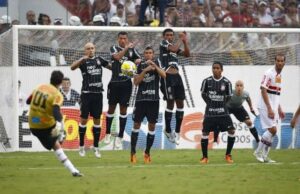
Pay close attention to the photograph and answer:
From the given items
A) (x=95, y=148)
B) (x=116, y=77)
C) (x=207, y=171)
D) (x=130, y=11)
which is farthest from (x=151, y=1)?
(x=207, y=171)

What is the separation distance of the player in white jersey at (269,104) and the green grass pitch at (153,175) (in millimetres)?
467

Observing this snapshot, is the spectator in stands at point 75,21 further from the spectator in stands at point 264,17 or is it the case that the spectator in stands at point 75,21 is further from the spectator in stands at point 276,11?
the spectator in stands at point 276,11

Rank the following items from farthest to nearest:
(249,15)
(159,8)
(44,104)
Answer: (249,15) → (159,8) → (44,104)

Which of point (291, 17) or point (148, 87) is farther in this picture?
point (291, 17)

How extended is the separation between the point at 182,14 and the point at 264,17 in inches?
127

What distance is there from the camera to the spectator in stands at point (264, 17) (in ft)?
93.8

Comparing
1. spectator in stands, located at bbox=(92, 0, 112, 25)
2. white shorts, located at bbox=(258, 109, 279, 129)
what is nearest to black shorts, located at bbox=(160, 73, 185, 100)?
white shorts, located at bbox=(258, 109, 279, 129)

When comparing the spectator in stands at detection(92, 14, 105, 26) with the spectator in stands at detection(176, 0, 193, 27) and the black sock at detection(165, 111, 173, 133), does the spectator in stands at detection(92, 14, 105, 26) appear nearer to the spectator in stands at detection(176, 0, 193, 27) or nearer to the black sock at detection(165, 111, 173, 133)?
the spectator in stands at detection(176, 0, 193, 27)

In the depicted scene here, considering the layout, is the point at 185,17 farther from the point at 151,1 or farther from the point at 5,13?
the point at 5,13

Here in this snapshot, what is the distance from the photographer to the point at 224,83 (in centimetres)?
A: 2023

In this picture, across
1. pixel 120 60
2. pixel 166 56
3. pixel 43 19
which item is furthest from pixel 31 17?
pixel 166 56

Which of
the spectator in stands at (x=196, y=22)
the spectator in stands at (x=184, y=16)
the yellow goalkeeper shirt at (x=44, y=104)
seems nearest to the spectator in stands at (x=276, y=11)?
the spectator in stands at (x=196, y=22)

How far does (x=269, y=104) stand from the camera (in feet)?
65.6

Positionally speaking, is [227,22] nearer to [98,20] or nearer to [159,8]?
[159,8]
